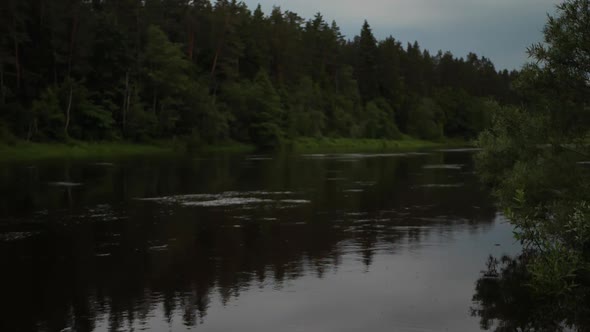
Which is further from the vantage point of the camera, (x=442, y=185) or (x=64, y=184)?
(x=442, y=185)

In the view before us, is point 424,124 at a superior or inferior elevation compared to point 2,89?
inferior

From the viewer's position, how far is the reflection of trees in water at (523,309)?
12570mm

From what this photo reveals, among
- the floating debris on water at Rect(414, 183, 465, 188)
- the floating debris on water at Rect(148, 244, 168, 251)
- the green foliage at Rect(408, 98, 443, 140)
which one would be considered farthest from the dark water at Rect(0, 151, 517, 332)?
the green foliage at Rect(408, 98, 443, 140)

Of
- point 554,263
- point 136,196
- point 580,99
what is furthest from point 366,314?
point 136,196

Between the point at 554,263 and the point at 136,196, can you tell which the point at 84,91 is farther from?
the point at 554,263

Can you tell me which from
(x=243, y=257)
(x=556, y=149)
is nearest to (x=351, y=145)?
(x=243, y=257)

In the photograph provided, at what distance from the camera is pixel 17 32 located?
237ft

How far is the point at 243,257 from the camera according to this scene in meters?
18.4

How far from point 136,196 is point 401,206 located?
14.1m

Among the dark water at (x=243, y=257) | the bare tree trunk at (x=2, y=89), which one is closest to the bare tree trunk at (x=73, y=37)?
the bare tree trunk at (x=2, y=89)

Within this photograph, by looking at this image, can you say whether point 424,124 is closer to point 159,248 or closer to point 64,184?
point 64,184

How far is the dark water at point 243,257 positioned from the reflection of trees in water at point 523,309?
41 cm

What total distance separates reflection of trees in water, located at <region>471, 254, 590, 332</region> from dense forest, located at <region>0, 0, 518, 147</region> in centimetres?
612

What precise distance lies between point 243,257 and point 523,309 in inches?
321
